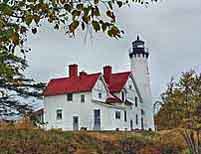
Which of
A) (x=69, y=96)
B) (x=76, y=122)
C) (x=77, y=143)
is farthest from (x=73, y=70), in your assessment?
(x=77, y=143)

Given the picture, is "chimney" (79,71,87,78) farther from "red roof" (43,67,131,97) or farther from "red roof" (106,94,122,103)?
"red roof" (106,94,122,103)

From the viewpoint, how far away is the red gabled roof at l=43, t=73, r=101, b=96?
171 ft

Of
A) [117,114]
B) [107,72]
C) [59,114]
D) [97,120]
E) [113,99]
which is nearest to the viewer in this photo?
[97,120]

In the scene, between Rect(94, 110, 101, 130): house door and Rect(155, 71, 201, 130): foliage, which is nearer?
Rect(155, 71, 201, 130): foliage

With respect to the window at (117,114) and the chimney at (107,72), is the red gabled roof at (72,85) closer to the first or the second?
the chimney at (107,72)

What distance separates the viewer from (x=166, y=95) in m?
29.5

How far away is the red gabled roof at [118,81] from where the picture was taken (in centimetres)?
5494

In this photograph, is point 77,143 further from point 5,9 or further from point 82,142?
point 5,9

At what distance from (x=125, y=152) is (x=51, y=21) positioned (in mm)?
24760

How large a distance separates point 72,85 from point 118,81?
17.1 feet

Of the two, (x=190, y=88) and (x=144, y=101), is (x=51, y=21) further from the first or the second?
(x=144, y=101)

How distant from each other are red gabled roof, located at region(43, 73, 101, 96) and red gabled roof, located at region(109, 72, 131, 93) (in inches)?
115

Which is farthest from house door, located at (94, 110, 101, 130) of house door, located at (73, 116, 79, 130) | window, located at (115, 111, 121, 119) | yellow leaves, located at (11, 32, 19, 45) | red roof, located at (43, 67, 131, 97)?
yellow leaves, located at (11, 32, 19, 45)

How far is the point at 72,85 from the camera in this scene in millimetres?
53188
